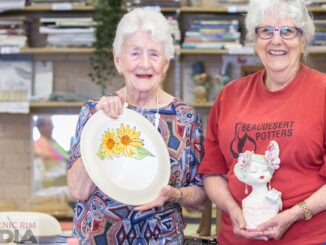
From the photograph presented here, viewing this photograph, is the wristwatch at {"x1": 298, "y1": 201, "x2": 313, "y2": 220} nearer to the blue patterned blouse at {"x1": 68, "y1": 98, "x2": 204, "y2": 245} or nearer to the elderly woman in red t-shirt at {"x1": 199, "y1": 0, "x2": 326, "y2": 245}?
the elderly woman in red t-shirt at {"x1": 199, "y1": 0, "x2": 326, "y2": 245}

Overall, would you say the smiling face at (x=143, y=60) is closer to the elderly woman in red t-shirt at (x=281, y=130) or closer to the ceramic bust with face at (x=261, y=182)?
the elderly woman in red t-shirt at (x=281, y=130)

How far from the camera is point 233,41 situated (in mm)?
4207

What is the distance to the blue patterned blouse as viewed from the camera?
2.03 m

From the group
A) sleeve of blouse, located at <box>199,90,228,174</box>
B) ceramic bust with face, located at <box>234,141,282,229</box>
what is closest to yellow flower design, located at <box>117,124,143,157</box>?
sleeve of blouse, located at <box>199,90,228,174</box>

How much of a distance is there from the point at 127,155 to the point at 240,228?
421 mm

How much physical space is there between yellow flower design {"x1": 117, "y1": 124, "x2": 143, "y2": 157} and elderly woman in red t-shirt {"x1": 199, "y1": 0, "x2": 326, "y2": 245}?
234 mm

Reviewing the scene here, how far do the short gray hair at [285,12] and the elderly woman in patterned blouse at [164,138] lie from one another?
0.96 ft

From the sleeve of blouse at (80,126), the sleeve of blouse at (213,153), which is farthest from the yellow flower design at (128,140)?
the sleeve of blouse at (213,153)

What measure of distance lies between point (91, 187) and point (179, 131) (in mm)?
331

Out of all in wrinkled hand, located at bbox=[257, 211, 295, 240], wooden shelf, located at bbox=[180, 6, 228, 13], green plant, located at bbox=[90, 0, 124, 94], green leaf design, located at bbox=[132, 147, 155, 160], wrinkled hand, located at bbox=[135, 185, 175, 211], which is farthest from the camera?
wooden shelf, located at bbox=[180, 6, 228, 13]

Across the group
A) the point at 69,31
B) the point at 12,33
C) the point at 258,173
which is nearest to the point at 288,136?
the point at 258,173

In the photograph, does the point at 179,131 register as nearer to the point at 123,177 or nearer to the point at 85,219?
the point at 123,177

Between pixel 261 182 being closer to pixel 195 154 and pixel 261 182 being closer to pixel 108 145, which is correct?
pixel 195 154

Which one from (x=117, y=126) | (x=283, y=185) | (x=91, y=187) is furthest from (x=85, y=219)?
(x=283, y=185)
